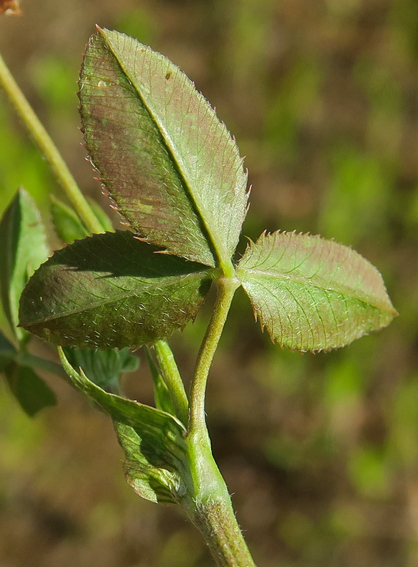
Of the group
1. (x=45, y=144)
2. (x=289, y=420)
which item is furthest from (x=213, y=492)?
(x=289, y=420)

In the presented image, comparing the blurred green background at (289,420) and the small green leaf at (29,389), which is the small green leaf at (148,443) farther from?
the blurred green background at (289,420)

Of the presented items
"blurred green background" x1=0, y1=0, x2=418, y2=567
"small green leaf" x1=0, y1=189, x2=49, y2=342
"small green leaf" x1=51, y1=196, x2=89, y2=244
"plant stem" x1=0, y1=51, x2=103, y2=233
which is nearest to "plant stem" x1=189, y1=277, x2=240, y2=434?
"plant stem" x1=0, y1=51, x2=103, y2=233

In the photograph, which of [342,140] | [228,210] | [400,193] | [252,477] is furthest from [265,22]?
[228,210]

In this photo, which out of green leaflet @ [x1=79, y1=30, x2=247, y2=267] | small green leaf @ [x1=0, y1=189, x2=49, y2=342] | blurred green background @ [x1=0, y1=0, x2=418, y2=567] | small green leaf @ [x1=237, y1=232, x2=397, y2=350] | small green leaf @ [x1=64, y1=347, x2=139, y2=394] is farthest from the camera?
blurred green background @ [x1=0, y1=0, x2=418, y2=567]

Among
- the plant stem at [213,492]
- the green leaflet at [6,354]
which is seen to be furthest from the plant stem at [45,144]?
the green leaflet at [6,354]

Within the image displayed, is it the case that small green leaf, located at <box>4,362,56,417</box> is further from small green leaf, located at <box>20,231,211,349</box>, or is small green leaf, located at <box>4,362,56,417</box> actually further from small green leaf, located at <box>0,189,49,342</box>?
small green leaf, located at <box>20,231,211,349</box>

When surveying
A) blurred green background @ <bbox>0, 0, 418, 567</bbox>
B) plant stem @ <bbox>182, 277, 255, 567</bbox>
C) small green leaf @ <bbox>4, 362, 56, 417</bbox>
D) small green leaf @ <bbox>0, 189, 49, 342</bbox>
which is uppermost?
blurred green background @ <bbox>0, 0, 418, 567</bbox>
